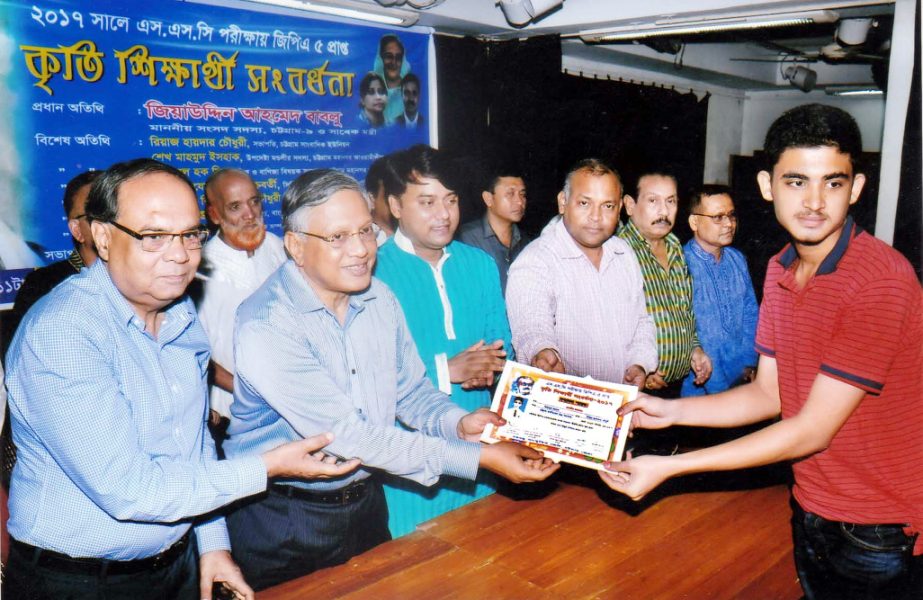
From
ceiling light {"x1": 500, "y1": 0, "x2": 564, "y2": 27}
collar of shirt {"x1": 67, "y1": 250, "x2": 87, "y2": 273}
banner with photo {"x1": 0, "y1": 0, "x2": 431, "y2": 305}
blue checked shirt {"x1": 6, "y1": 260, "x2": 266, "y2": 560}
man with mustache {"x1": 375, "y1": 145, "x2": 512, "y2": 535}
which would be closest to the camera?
blue checked shirt {"x1": 6, "y1": 260, "x2": 266, "y2": 560}

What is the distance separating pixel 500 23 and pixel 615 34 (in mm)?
961

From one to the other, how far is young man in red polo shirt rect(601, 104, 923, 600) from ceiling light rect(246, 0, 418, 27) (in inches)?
128

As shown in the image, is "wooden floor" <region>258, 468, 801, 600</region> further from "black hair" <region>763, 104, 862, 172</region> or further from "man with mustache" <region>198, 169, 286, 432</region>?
Answer: "man with mustache" <region>198, 169, 286, 432</region>

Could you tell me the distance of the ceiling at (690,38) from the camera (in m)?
4.37

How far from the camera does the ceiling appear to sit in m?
4.37

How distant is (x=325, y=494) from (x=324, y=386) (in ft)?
1.27

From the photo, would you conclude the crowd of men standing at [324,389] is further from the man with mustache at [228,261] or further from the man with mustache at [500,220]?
the man with mustache at [500,220]

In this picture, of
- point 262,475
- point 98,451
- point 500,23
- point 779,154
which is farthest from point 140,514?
point 500,23

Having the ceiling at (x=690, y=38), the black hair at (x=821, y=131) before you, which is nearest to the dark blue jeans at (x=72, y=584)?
the black hair at (x=821, y=131)

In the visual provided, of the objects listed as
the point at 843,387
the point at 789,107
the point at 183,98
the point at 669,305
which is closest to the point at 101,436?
the point at 843,387

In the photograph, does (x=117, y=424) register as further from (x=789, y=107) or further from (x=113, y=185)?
(x=789, y=107)

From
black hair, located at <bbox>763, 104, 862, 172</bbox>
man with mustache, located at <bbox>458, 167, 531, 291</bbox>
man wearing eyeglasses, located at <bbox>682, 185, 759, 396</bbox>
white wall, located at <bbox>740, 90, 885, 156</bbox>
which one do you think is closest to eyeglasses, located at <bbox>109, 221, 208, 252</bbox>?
black hair, located at <bbox>763, 104, 862, 172</bbox>

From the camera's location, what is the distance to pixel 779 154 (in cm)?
178

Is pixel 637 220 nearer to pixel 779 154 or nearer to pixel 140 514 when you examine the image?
pixel 779 154
